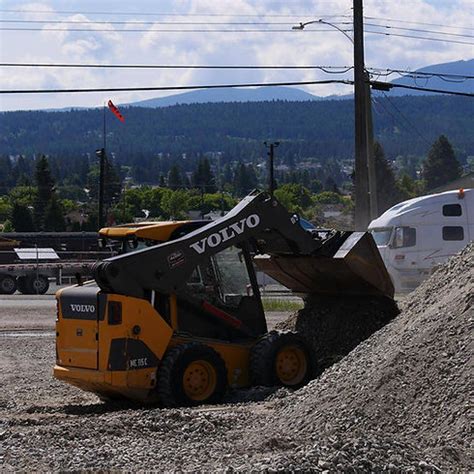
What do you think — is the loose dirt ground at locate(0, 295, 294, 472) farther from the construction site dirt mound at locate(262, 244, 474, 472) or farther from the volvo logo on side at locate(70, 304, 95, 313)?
the volvo logo on side at locate(70, 304, 95, 313)

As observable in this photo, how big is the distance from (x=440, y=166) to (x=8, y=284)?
80.4 metres

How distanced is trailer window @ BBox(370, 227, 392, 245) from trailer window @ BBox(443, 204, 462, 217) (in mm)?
1615

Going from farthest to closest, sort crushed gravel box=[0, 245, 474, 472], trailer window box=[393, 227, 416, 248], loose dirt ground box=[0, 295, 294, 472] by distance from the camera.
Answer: trailer window box=[393, 227, 416, 248] → loose dirt ground box=[0, 295, 294, 472] → crushed gravel box=[0, 245, 474, 472]

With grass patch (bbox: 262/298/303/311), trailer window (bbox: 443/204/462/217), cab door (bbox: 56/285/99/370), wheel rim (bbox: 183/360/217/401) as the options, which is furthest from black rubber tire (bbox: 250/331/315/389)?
trailer window (bbox: 443/204/462/217)

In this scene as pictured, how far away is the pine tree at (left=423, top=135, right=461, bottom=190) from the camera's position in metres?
113

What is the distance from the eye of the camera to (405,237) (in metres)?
30.2

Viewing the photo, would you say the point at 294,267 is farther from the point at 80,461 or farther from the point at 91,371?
the point at 80,461

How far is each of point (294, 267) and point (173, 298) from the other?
2240mm

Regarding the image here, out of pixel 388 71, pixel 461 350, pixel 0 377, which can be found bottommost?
pixel 0 377

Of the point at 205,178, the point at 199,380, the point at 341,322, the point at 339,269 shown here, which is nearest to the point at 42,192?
the point at 205,178

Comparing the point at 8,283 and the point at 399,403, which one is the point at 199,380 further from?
the point at 8,283

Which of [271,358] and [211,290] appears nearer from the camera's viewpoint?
[271,358]

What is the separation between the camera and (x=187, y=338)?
12.8 meters

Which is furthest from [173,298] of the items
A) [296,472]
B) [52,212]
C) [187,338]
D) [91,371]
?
[52,212]
